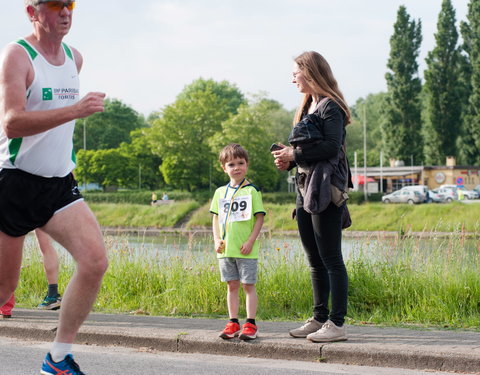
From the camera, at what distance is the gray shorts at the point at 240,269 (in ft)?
19.1

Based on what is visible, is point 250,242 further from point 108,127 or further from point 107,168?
point 108,127

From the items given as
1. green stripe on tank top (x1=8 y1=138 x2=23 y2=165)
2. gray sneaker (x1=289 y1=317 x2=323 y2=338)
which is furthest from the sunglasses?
gray sneaker (x1=289 y1=317 x2=323 y2=338)

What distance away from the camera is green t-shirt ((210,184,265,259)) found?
589 cm

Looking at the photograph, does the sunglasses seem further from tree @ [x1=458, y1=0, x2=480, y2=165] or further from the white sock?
tree @ [x1=458, y1=0, x2=480, y2=165]

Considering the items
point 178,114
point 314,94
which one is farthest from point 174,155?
point 314,94

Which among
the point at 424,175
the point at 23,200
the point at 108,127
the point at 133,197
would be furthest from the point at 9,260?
the point at 108,127

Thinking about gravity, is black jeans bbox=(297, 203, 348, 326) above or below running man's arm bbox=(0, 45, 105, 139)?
below

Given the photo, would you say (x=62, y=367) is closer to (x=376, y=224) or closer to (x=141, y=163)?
(x=376, y=224)

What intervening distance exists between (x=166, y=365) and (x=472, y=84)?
65669mm

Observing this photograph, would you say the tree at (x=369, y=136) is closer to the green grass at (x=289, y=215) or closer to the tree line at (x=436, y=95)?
the tree line at (x=436, y=95)

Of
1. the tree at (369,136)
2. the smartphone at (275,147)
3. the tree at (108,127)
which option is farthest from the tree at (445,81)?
the smartphone at (275,147)

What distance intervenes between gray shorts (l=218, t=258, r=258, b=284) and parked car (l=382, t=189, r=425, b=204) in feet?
171

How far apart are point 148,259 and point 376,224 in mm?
34334

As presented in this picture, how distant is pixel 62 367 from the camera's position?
3889 millimetres
